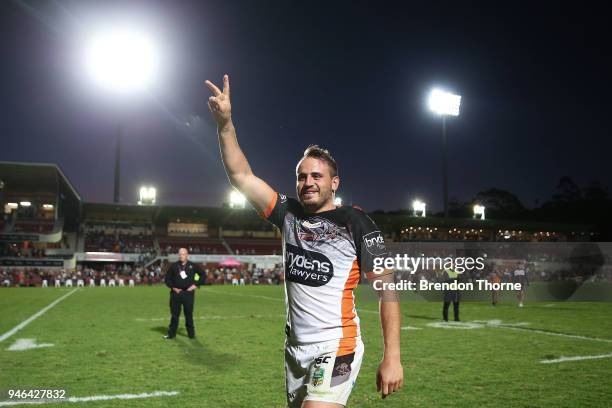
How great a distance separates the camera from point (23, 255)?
52156 mm

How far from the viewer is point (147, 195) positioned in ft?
244

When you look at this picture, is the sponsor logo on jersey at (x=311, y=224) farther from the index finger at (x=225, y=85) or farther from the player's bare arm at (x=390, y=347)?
the index finger at (x=225, y=85)

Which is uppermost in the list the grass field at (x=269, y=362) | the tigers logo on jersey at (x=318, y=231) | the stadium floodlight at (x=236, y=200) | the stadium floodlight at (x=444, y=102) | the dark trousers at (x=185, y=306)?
the stadium floodlight at (x=444, y=102)

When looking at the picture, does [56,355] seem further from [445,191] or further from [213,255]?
[213,255]

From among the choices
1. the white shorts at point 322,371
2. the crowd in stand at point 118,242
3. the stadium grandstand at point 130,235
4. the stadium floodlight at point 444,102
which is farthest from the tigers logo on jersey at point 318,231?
the crowd in stand at point 118,242

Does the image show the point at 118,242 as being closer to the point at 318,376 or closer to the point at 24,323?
the point at 24,323

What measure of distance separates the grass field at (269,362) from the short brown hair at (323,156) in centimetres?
432

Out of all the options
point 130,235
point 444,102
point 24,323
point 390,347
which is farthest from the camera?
point 130,235

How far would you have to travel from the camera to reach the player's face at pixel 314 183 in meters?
3.53

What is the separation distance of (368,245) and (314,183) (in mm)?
575

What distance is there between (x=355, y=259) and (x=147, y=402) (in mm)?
4609

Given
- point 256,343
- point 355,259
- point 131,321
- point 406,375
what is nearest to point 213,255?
point 131,321

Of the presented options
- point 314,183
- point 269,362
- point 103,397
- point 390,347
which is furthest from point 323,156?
point 269,362

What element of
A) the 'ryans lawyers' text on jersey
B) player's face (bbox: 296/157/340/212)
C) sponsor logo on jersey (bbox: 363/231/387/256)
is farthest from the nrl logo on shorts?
player's face (bbox: 296/157/340/212)
